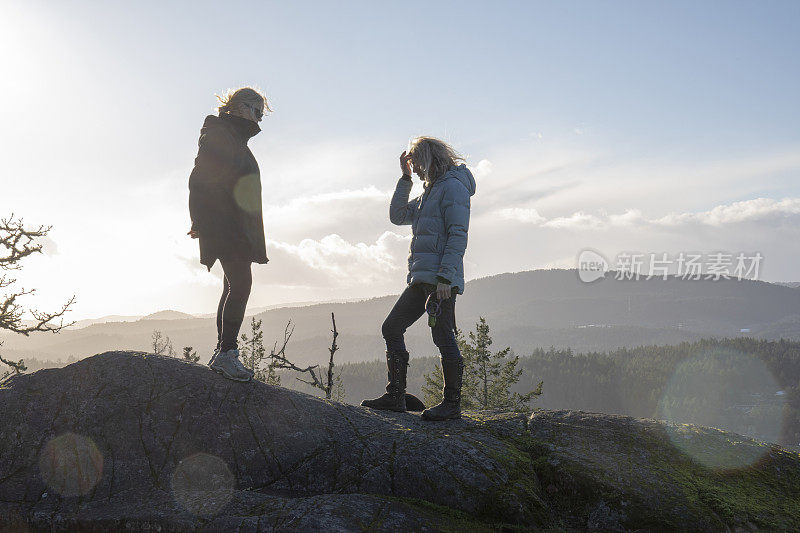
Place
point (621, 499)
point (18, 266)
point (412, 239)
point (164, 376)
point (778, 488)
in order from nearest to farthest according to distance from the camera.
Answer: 1. point (621, 499)
2. point (778, 488)
3. point (164, 376)
4. point (412, 239)
5. point (18, 266)

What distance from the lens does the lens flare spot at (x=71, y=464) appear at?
412 centimetres

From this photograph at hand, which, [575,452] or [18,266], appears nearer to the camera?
[575,452]

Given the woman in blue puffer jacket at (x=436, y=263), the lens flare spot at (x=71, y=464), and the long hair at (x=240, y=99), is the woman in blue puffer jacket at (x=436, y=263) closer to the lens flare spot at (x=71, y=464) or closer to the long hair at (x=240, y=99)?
the long hair at (x=240, y=99)

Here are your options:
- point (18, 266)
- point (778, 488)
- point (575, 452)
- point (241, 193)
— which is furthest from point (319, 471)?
point (18, 266)

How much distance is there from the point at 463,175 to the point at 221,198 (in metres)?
2.66

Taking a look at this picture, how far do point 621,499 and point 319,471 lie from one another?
8.41 feet

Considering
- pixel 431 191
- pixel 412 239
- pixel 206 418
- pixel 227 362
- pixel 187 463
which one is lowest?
pixel 187 463

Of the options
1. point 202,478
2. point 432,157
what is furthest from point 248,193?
point 202,478

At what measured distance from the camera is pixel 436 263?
562 cm

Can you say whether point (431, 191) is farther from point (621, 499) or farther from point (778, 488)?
point (778, 488)

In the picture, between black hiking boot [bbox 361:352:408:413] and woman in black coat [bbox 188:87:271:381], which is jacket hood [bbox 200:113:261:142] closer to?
woman in black coat [bbox 188:87:271:381]

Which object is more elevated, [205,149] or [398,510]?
[205,149]

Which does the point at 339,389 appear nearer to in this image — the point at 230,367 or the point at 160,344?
the point at 160,344

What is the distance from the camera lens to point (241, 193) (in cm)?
560
